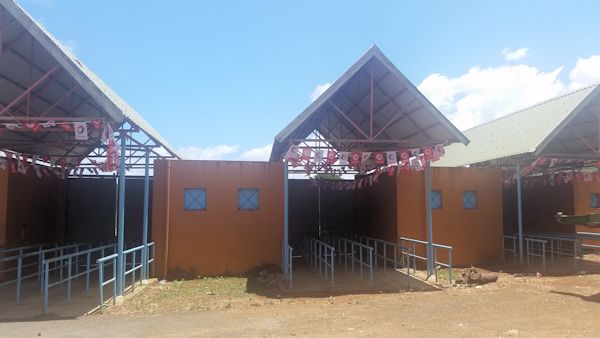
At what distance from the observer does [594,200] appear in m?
17.0

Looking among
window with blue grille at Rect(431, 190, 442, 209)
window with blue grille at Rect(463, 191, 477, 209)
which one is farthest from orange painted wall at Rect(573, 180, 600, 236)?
window with blue grille at Rect(431, 190, 442, 209)

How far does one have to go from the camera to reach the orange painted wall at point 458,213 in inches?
553

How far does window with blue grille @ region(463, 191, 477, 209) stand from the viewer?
47.8 ft

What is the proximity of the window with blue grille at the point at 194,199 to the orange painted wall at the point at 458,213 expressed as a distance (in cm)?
558

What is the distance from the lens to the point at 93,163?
14617 millimetres

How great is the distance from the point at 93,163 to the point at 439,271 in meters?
10.7

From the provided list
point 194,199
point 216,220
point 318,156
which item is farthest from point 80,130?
point 318,156

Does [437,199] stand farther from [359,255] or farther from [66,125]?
[66,125]

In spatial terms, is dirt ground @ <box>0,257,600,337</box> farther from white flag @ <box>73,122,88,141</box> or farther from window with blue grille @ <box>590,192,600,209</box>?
window with blue grille @ <box>590,192,600,209</box>

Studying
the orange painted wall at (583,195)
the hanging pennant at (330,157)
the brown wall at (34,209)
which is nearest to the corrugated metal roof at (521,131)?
the orange painted wall at (583,195)

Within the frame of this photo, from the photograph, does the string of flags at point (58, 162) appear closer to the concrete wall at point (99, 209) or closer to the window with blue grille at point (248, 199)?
the concrete wall at point (99, 209)

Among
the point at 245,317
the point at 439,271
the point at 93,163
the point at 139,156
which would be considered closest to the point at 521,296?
the point at 439,271

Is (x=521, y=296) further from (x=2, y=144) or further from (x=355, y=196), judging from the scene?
(x=2, y=144)

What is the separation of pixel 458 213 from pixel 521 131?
14.1ft
